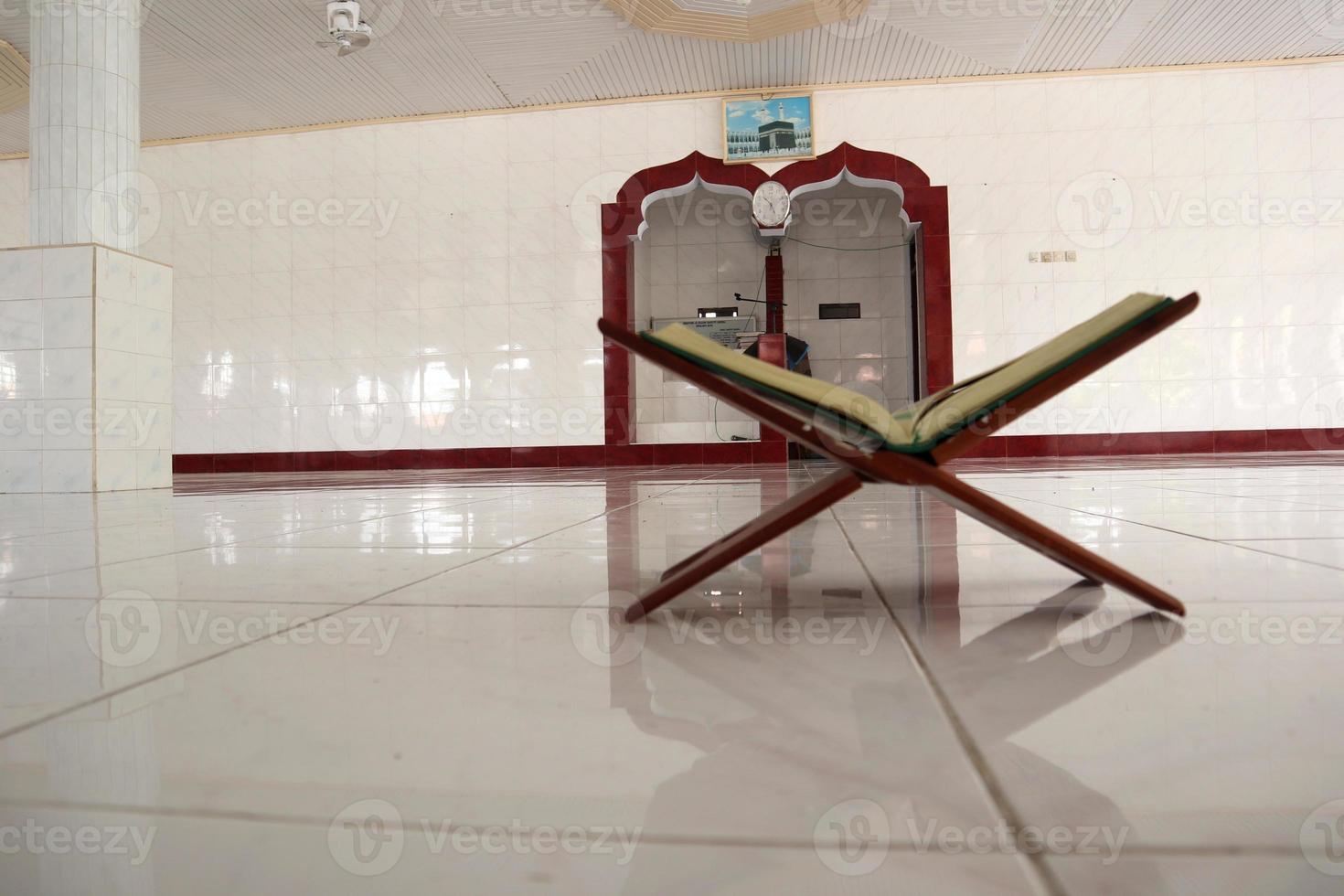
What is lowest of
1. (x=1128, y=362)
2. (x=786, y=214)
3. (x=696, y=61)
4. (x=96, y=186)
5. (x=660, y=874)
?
(x=660, y=874)

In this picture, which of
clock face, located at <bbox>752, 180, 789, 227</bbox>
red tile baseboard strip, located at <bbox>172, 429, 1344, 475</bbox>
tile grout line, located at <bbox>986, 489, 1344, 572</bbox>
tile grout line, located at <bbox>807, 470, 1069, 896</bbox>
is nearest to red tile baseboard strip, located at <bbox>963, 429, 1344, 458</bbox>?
red tile baseboard strip, located at <bbox>172, 429, 1344, 475</bbox>

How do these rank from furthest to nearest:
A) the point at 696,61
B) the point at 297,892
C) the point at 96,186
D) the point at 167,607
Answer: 1. the point at 696,61
2. the point at 96,186
3. the point at 167,607
4. the point at 297,892

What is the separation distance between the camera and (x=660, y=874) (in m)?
0.39

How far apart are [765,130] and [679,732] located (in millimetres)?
8137

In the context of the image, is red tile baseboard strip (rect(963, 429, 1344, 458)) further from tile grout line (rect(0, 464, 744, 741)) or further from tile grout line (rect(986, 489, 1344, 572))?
tile grout line (rect(0, 464, 744, 741))

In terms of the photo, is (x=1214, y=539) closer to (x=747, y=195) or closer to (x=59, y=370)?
(x=59, y=370)

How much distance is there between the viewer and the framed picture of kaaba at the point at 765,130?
7.84 meters

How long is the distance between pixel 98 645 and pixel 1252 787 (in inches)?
42.5

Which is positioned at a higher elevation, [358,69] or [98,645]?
[358,69]

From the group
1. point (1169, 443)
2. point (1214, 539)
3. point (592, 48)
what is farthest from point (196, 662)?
point (1169, 443)

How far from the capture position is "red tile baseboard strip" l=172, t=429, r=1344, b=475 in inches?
296

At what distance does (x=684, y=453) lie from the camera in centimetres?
807

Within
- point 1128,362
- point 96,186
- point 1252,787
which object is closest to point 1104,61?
point 1128,362

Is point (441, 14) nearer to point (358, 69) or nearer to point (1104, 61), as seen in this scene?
point (358, 69)
